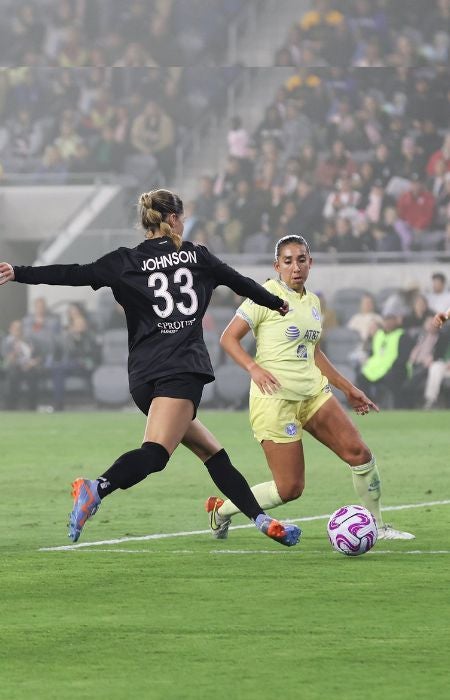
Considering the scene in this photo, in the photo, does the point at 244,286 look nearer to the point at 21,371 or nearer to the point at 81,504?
the point at 81,504

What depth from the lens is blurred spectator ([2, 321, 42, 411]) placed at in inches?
993

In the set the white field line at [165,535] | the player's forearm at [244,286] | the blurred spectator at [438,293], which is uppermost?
the blurred spectator at [438,293]

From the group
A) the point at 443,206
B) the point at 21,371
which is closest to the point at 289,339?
the point at 21,371

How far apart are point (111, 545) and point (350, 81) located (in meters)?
20.5

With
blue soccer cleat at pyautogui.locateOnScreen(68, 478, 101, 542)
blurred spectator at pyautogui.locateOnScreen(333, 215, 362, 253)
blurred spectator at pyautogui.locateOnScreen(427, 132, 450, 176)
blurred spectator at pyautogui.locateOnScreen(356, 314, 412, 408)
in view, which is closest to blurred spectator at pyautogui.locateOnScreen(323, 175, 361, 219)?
blurred spectator at pyautogui.locateOnScreen(333, 215, 362, 253)

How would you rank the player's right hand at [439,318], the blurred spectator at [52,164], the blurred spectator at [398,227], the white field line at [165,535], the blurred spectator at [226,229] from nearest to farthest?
the white field line at [165,535]
the player's right hand at [439,318]
the blurred spectator at [398,227]
the blurred spectator at [226,229]
the blurred spectator at [52,164]

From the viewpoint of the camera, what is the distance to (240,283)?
296 inches

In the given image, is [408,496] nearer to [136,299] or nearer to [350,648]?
[136,299]

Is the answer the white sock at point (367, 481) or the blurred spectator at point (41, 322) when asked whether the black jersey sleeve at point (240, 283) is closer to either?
the white sock at point (367, 481)

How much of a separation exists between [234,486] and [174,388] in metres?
0.65

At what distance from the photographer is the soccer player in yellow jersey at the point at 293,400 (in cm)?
827

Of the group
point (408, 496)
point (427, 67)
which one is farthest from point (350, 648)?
point (427, 67)

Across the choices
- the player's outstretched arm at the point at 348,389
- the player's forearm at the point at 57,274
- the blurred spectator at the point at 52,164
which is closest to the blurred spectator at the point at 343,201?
the blurred spectator at the point at 52,164

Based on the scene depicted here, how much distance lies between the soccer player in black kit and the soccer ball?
0.89ft
